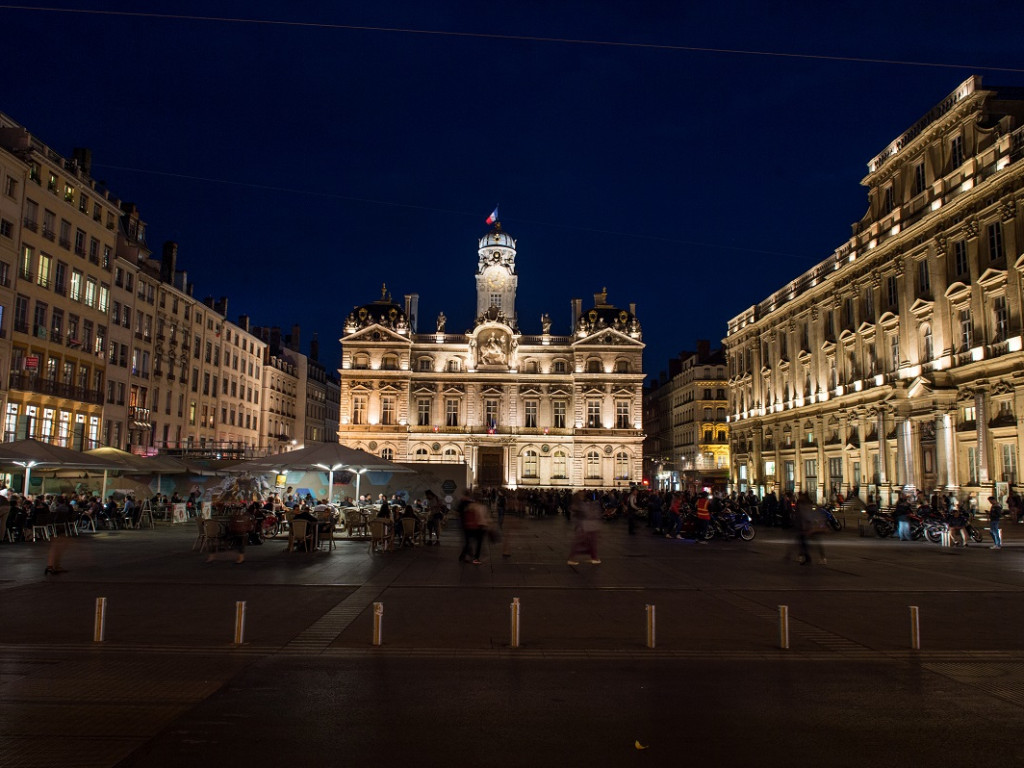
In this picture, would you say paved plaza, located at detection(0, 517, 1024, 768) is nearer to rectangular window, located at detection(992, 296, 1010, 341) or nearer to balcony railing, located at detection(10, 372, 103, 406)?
rectangular window, located at detection(992, 296, 1010, 341)

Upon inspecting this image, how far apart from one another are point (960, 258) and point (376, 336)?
52753 millimetres

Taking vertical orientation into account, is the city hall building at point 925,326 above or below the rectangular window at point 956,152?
below

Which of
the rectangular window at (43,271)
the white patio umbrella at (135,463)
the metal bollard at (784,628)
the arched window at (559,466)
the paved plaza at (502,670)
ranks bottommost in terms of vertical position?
the paved plaza at (502,670)

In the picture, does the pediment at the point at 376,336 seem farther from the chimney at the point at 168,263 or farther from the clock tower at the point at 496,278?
the chimney at the point at 168,263

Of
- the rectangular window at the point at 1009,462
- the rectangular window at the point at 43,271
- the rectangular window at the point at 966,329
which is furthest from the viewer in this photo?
the rectangular window at the point at 43,271

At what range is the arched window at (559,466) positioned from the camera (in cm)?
7594

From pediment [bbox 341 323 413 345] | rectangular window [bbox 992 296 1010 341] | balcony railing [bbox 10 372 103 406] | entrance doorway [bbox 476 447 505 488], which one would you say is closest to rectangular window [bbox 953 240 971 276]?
rectangular window [bbox 992 296 1010 341]

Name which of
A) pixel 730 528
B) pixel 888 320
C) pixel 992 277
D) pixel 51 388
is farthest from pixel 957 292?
pixel 51 388

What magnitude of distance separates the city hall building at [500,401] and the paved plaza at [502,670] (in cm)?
5925

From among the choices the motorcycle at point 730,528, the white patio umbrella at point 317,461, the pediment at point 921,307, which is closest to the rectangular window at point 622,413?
the pediment at point 921,307

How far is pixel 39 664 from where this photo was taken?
329 inches

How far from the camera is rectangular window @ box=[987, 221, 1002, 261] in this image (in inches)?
1302

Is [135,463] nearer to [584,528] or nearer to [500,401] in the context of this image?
[584,528]

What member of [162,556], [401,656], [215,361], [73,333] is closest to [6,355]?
[73,333]
